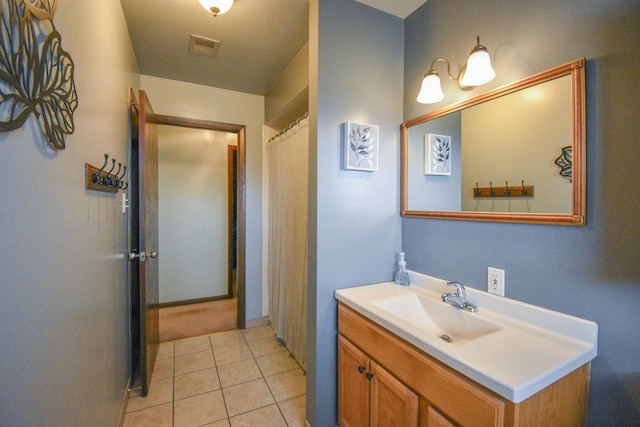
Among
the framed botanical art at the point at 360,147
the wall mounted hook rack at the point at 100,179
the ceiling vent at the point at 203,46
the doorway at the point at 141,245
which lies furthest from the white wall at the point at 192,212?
the framed botanical art at the point at 360,147

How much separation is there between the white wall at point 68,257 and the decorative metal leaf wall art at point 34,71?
5cm

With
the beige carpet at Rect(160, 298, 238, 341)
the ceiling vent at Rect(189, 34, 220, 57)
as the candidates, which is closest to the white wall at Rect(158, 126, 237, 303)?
the beige carpet at Rect(160, 298, 238, 341)

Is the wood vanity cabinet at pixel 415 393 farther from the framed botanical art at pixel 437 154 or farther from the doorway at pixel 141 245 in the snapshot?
the doorway at pixel 141 245

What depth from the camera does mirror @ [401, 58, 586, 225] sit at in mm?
1040

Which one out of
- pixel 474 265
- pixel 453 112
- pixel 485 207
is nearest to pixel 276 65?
pixel 453 112

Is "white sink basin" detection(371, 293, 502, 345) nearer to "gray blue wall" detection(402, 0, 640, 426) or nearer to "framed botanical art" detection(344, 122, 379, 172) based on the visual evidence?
"gray blue wall" detection(402, 0, 640, 426)

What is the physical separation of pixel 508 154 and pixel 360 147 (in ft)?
2.40

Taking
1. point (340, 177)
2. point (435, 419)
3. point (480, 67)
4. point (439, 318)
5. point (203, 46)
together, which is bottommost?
point (435, 419)

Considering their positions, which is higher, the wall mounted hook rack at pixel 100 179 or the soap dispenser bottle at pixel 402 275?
the wall mounted hook rack at pixel 100 179

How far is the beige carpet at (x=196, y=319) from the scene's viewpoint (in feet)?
9.64

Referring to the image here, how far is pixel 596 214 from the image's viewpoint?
98 centimetres

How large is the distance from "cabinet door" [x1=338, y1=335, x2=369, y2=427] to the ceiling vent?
89.5 inches

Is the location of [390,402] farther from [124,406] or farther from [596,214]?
[124,406]

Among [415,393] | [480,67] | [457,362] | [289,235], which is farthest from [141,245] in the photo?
[480,67]
